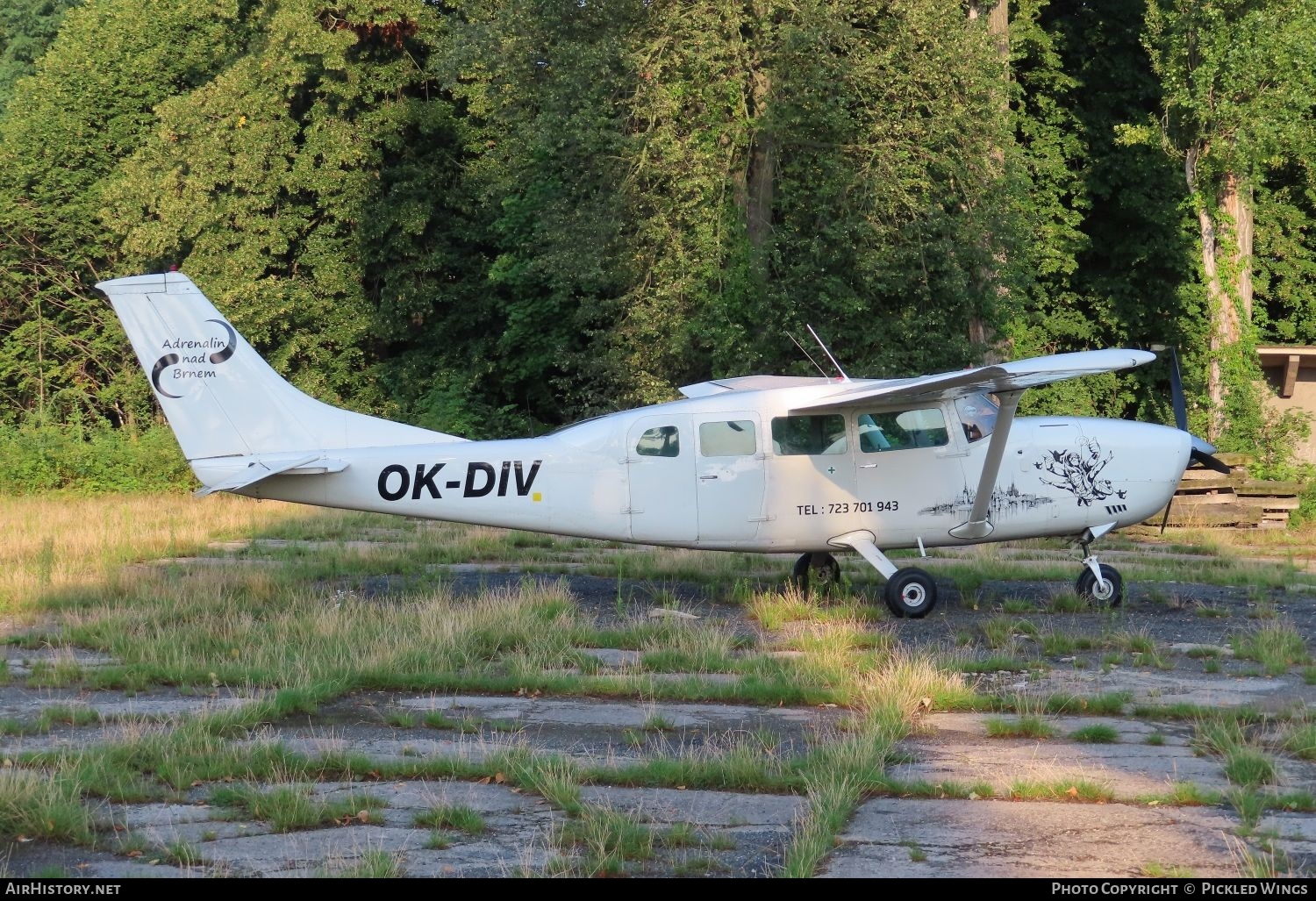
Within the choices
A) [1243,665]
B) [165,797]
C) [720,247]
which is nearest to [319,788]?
[165,797]

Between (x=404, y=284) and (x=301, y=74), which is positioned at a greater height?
(x=301, y=74)

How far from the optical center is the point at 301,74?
97.5 ft

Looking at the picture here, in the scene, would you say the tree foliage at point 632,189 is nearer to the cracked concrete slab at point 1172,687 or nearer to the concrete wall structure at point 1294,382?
the concrete wall structure at point 1294,382

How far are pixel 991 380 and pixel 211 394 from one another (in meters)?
7.23

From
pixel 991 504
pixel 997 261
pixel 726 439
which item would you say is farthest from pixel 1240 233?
pixel 726 439

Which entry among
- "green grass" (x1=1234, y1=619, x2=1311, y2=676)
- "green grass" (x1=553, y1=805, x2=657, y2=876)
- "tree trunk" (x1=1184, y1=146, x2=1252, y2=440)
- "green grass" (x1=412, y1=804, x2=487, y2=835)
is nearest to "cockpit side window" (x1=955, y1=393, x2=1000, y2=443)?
"green grass" (x1=1234, y1=619, x2=1311, y2=676)

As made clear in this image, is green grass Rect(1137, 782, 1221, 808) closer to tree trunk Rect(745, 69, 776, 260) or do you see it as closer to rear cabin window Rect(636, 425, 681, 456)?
rear cabin window Rect(636, 425, 681, 456)

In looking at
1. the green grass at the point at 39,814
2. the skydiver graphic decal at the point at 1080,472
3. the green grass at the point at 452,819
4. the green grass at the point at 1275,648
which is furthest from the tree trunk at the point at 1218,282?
the green grass at the point at 39,814

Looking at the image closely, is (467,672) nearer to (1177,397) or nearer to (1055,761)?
(1055,761)

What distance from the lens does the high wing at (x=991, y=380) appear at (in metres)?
11.6

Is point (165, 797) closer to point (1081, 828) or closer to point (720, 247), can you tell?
point (1081, 828)

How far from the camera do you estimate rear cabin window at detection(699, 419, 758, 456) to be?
12406mm

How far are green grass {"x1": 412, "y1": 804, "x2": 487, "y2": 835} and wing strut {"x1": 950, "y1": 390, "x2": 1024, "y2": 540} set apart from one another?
23.2 ft
